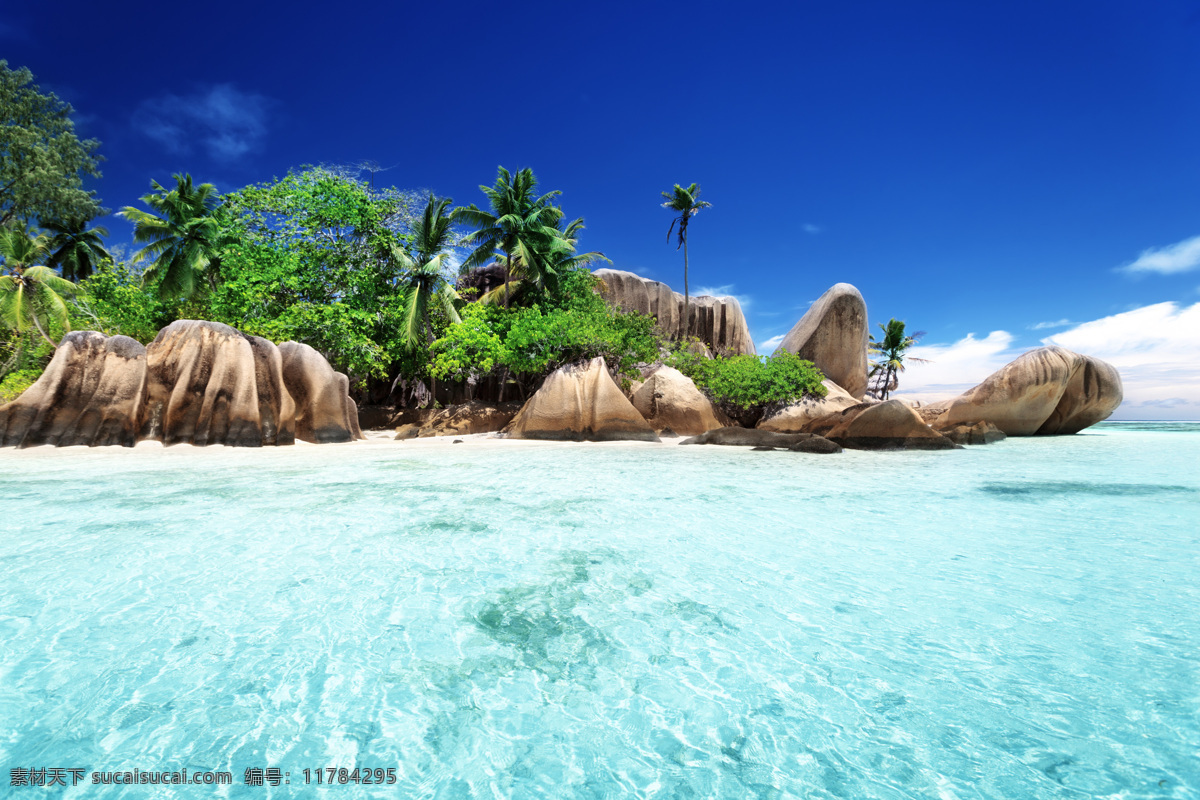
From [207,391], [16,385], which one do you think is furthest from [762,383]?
[16,385]

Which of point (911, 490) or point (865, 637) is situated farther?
point (911, 490)

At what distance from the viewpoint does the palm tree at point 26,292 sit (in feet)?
55.1

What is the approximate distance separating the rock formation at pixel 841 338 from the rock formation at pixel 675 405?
17.6 feet

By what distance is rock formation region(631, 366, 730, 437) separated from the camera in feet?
46.8

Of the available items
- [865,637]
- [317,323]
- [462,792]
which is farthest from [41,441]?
[865,637]

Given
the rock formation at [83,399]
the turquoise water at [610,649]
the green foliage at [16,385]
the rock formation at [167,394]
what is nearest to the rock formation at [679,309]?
the rock formation at [167,394]

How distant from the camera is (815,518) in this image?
437 cm

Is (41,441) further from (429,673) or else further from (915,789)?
(915,789)

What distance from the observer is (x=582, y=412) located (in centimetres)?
1319

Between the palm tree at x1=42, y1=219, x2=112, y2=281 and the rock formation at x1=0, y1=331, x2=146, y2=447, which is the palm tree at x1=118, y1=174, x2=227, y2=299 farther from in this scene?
the rock formation at x1=0, y1=331, x2=146, y2=447

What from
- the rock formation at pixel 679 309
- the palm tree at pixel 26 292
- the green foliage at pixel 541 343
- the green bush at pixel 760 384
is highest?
the rock formation at pixel 679 309

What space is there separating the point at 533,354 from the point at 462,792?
1424cm

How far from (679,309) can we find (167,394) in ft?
67.3

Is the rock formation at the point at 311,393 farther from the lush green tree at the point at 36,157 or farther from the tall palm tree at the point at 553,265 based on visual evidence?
the lush green tree at the point at 36,157
